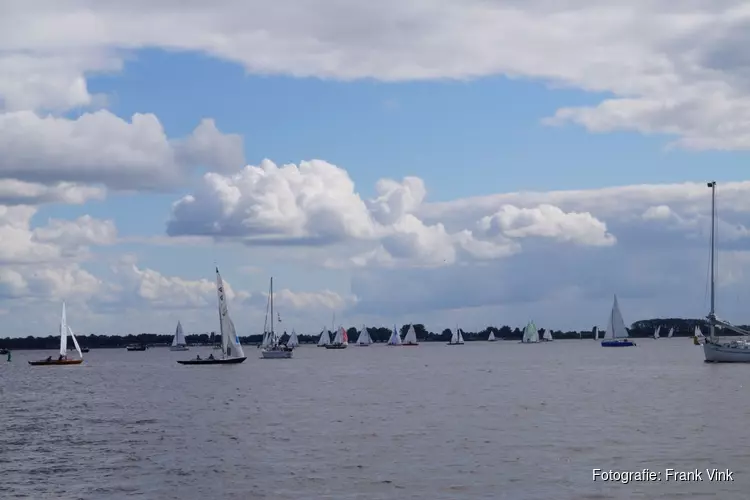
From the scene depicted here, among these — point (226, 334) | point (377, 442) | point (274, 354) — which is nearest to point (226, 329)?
point (226, 334)

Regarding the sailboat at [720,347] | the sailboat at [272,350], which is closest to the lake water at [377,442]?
the sailboat at [720,347]

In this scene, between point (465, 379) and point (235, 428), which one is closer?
point (235, 428)

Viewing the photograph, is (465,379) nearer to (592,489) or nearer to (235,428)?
(235,428)

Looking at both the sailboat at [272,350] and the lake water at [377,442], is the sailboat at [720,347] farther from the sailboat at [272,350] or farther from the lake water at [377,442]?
the sailboat at [272,350]

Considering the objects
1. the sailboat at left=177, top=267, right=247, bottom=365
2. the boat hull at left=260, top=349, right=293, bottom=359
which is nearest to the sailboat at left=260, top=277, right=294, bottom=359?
the boat hull at left=260, top=349, right=293, bottom=359

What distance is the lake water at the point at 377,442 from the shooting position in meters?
37.4

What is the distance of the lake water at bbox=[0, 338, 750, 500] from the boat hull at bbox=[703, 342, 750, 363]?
2420 centimetres

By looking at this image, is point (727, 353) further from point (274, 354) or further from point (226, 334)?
point (274, 354)

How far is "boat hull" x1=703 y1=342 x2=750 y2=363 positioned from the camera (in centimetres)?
11331

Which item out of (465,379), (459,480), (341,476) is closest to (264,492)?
(341,476)

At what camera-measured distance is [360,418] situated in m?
62.2

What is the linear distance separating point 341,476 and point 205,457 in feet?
30.3

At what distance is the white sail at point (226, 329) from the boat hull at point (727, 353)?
2183 inches

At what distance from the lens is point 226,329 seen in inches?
4798
